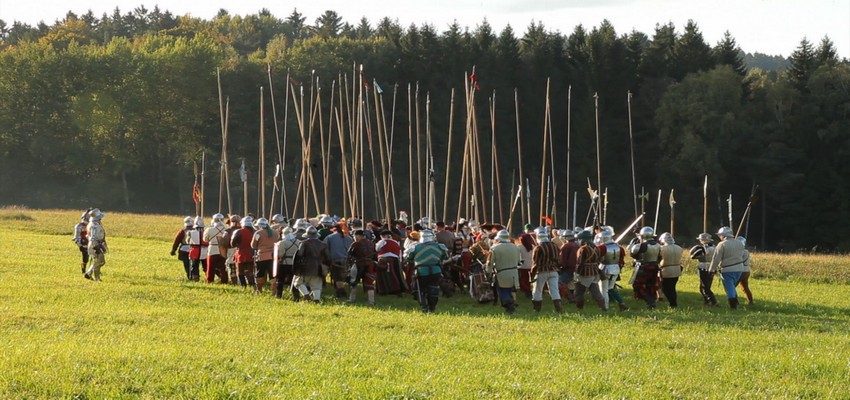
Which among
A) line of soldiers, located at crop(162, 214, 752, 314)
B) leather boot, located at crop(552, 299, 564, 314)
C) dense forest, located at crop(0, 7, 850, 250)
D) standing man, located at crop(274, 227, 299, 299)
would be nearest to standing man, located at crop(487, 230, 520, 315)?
line of soldiers, located at crop(162, 214, 752, 314)

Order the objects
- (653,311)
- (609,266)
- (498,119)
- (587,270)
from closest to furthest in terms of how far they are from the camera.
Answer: (653,311) < (587,270) < (609,266) < (498,119)

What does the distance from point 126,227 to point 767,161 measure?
4097 cm

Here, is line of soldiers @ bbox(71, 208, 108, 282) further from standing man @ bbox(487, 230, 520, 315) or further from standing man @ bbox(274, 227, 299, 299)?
standing man @ bbox(487, 230, 520, 315)

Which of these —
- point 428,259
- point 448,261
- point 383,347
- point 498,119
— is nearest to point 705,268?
point 448,261

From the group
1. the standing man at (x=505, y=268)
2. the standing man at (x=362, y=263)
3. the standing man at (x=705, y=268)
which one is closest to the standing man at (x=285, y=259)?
the standing man at (x=362, y=263)

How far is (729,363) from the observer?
1527 cm

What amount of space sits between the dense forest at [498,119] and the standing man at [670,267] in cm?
4303

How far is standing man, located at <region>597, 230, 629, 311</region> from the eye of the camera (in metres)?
24.0

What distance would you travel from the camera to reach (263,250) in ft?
82.3

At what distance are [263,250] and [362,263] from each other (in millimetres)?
2512

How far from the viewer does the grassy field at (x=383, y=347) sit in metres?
12.6

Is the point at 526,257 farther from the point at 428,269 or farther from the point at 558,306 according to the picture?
the point at 428,269

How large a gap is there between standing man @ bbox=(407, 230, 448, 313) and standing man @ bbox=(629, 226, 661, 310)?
4881mm

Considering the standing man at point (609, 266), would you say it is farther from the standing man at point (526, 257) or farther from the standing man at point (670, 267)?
the standing man at point (526, 257)
